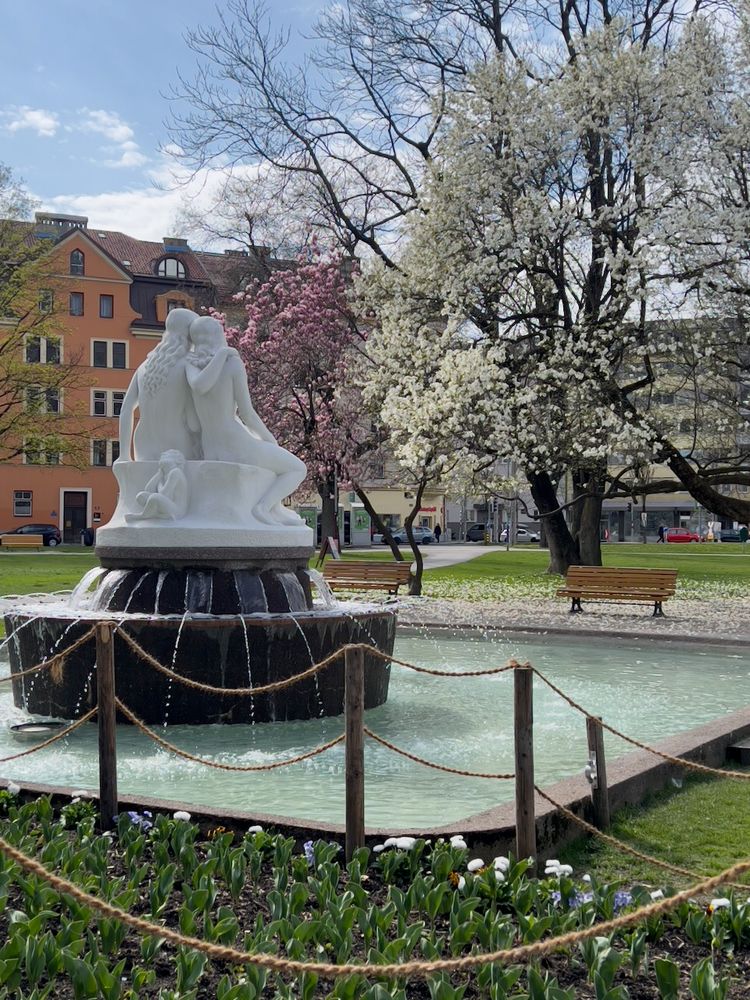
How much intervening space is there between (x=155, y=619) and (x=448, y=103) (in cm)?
1871

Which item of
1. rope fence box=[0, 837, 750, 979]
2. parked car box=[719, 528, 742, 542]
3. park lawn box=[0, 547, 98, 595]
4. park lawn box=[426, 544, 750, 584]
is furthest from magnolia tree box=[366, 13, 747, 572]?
parked car box=[719, 528, 742, 542]

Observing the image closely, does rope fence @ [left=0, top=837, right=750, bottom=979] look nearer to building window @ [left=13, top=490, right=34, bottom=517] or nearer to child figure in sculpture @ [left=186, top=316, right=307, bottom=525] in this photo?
Answer: child figure in sculpture @ [left=186, top=316, right=307, bottom=525]

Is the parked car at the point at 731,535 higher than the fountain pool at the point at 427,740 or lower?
lower

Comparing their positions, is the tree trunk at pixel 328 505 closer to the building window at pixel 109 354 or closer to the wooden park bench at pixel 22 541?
the wooden park bench at pixel 22 541

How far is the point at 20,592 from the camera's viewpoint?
79.5ft

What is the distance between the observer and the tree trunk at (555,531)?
30078 mm

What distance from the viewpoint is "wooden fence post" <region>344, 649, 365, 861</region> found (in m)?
5.62

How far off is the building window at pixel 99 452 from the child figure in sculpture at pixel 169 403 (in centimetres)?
5379

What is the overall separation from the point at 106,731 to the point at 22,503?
58.5 meters

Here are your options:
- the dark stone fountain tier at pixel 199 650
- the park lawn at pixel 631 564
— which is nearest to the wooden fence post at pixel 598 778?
the dark stone fountain tier at pixel 199 650

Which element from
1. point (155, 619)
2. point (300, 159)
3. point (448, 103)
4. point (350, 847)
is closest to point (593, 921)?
point (350, 847)

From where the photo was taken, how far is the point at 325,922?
4.41 metres

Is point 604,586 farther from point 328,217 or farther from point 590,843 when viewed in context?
point 328,217

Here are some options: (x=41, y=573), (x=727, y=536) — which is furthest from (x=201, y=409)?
(x=727, y=536)
